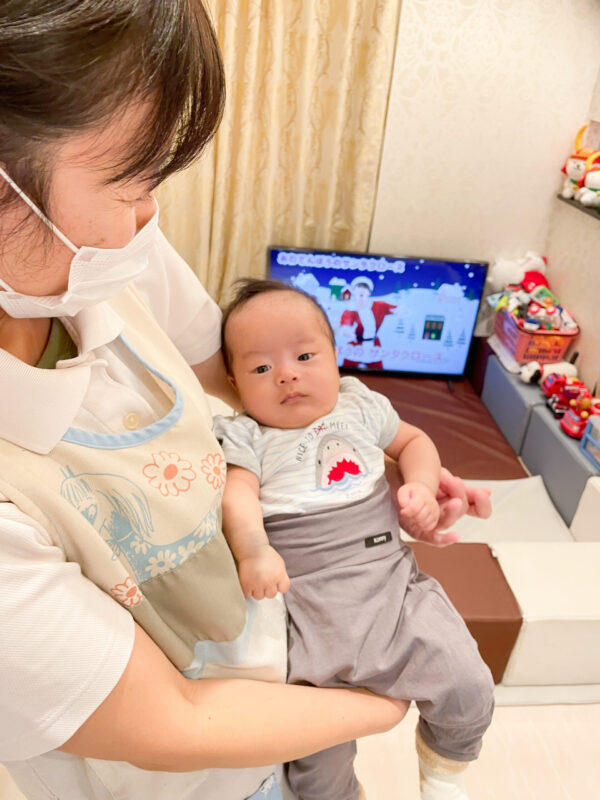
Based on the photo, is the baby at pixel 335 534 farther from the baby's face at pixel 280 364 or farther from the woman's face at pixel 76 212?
the woman's face at pixel 76 212

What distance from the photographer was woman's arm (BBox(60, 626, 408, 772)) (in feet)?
2.03

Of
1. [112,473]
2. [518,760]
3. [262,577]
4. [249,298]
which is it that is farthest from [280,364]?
Result: [518,760]

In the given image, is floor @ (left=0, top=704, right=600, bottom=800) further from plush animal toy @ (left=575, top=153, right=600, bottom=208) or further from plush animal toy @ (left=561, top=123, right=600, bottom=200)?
plush animal toy @ (left=561, top=123, right=600, bottom=200)

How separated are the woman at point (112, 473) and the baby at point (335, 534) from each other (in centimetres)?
7

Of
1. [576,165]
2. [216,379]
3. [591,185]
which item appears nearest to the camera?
[216,379]

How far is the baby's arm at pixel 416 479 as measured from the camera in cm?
102

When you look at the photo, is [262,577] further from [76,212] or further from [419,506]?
[76,212]

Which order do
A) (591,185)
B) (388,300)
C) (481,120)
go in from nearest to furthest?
(591,185) < (481,120) < (388,300)

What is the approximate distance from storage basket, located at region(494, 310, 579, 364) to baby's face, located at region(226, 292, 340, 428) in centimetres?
178

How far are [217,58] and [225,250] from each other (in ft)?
8.63

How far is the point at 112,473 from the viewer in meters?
0.67

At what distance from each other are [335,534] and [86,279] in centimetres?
61

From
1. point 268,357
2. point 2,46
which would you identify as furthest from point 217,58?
point 268,357

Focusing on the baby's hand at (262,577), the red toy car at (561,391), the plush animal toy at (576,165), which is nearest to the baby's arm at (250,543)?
the baby's hand at (262,577)
